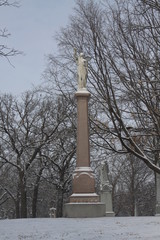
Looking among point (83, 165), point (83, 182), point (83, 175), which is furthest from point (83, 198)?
point (83, 165)

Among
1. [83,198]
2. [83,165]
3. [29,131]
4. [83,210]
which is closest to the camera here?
[83,210]

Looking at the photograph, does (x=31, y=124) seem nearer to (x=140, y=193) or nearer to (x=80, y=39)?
(x=80, y=39)

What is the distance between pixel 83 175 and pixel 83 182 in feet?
1.05

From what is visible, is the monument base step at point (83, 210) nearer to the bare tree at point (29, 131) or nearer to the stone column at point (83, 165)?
the stone column at point (83, 165)

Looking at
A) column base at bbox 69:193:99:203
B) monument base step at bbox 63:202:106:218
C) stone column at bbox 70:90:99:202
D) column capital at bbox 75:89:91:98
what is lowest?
monument base step at bbox 63:202:106:218

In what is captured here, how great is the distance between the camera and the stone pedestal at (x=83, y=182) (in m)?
16.0

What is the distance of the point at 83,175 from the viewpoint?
55.2ft

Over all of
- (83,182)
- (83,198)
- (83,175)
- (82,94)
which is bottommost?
(83,198)

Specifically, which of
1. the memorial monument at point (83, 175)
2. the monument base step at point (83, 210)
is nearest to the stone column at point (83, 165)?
the memorial monument at point (83, 175)

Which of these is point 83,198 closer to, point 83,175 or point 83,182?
point 83,182

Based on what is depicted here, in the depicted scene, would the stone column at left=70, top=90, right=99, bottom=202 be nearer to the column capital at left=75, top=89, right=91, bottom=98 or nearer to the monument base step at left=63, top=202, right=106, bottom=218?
the column capital at left=75, top=89, right=91, bottom=98

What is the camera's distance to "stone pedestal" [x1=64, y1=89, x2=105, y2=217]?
15992 mm

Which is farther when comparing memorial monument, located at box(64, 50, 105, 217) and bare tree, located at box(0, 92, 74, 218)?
bare tree, located at box(0, 92, 74, 218)

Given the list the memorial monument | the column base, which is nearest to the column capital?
the memorial monument
